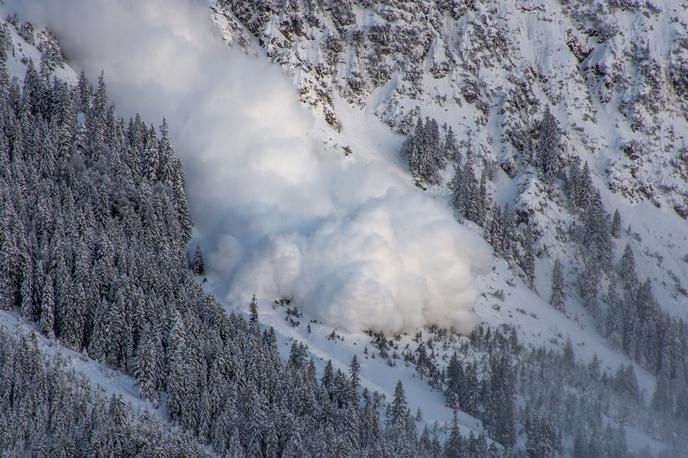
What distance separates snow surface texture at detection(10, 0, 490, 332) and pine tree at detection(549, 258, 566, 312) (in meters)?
21.2

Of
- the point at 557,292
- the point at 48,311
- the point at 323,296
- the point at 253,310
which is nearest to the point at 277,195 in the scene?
the point at 323,296

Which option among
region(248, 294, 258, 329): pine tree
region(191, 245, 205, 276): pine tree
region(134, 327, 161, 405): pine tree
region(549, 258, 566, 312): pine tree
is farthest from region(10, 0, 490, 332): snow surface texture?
region(134, 327, 161, 405): pine tree

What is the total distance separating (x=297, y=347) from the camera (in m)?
132

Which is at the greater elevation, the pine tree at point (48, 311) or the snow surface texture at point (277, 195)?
the pine tree at point (48, 311)

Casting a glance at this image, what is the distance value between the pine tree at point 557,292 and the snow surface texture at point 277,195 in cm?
2116

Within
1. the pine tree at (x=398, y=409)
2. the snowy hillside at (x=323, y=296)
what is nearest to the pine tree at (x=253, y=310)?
the snowy hillside at (x=323, y=296)

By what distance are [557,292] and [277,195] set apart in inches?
2777

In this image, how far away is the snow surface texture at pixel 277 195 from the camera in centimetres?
15550

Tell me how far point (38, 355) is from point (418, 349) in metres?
77.0

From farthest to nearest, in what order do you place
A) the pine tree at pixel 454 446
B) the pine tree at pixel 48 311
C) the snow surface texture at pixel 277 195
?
the snow surface texture at pixel 277 195 < the pine tree at pixel 454 446 < the pine tree at pixel 48 311

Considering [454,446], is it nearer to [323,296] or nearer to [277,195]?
[323,296]

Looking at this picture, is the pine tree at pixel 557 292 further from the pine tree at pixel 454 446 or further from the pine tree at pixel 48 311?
the pine tree at pixel 48 311

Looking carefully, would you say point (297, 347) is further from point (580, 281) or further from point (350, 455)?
point (580, 281)

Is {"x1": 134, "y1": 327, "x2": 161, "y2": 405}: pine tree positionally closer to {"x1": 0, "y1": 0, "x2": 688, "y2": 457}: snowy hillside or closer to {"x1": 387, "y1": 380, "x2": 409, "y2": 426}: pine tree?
{"x1": 0, "y1": 0, "x2": 688, "y2": 457}: snowy hillside
